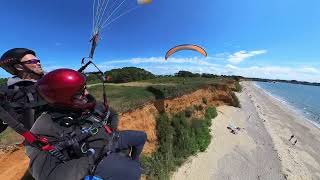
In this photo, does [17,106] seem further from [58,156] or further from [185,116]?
[185,116]

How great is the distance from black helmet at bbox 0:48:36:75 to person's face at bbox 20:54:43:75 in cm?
5

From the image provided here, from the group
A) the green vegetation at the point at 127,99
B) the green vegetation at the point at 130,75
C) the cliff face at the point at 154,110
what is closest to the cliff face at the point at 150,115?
the cliff face at the point at 154,110

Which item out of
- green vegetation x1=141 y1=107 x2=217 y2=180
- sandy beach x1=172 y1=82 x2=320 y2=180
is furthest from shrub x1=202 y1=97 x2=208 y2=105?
green vegetation x1=141 y1=107 x2=217 y2=180

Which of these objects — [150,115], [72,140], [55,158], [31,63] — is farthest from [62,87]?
[150,115]

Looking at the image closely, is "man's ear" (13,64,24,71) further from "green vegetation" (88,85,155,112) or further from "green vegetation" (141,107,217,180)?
"green vegetation" (88,85,155,112)

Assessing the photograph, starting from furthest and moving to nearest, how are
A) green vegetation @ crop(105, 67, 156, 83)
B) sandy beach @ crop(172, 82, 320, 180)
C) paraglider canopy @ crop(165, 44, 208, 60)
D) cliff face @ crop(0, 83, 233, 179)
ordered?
green vegetation @ crop(105, 67, 156, 83)
paraglider canopy @ crop(165, 44, 208, 60)
sandy beach @ crop(172, 82, 320, 180)
cliff face @ crop(0, 83, 233, 179)

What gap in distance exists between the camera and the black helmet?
378 cm

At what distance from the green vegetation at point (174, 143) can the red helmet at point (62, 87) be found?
9.70 m

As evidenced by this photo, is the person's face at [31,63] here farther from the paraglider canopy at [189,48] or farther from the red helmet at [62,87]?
the paraglider canopy at [189,48]

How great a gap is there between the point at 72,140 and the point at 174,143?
51.5ft

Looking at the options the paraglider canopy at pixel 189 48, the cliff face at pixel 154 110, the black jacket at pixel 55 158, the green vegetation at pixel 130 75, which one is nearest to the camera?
the black jacket at pixel 55 158

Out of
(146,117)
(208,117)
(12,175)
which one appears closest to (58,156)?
(12,175)

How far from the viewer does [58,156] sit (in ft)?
7.40

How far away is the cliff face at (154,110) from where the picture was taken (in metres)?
14.8
